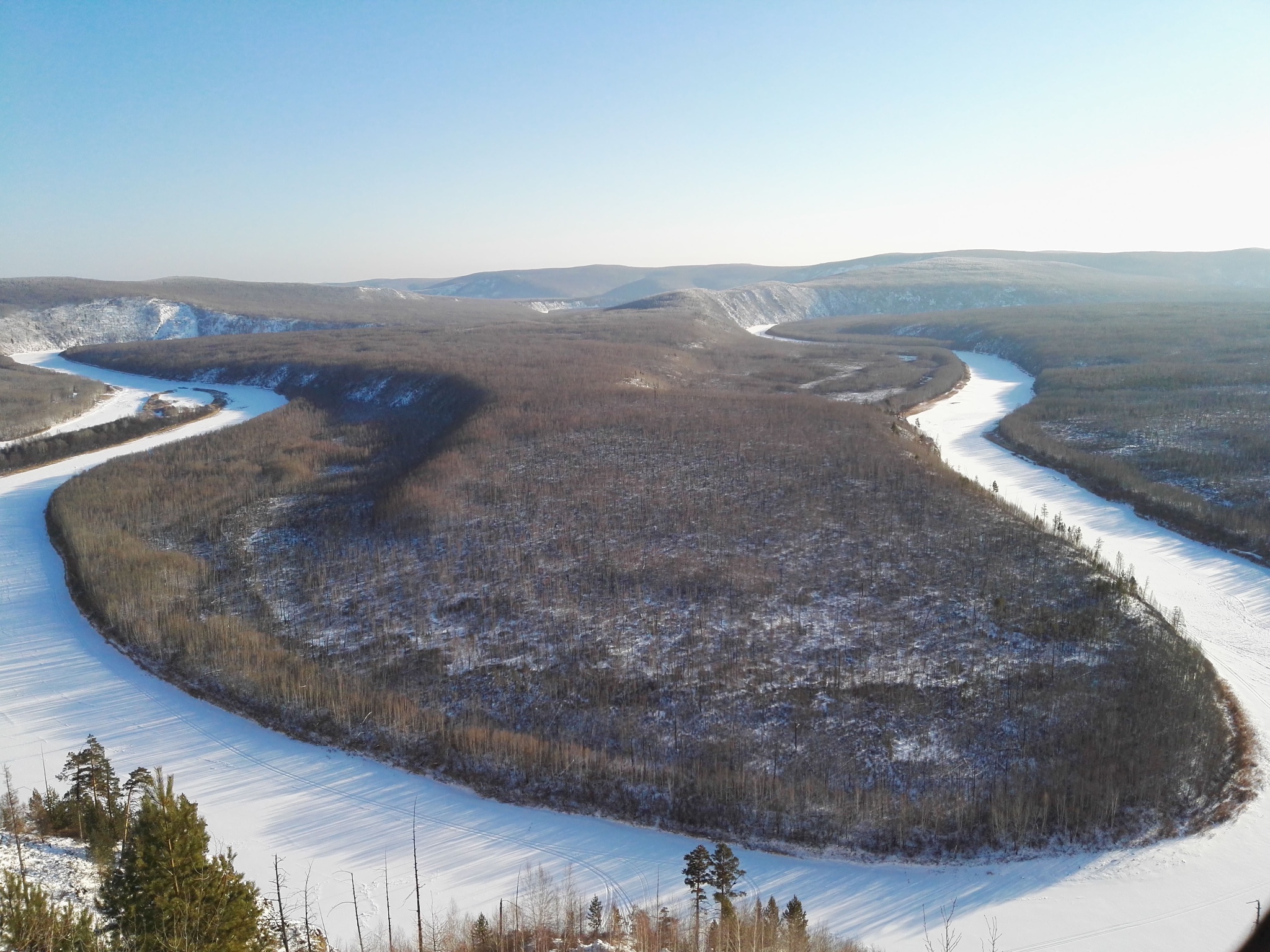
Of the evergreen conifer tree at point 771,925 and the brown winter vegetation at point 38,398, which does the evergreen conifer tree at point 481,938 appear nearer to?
the evergreen conifer tree at point 771,925

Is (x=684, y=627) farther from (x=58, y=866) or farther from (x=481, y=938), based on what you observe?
(x=58, y=866)

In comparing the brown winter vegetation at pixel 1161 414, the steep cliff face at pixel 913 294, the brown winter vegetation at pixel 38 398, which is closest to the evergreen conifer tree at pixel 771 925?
the brown winter vegetation at pixel 1161 414

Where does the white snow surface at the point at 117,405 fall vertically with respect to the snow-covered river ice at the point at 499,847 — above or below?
above

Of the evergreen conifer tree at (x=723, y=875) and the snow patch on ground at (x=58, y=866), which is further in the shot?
the evergreen conifer tree at (x=723, y=875)

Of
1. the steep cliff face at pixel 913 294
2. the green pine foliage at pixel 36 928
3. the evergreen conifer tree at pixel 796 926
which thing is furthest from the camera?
the steep cliff face at pixel 913 294

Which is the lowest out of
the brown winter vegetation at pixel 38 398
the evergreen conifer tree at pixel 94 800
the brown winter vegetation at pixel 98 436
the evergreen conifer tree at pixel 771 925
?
the evergreen conifer tree at pixel 771 925

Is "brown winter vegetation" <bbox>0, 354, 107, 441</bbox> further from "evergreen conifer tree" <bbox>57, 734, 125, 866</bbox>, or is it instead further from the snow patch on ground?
the snow patch on ground

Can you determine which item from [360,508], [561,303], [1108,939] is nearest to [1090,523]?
[1108,939]

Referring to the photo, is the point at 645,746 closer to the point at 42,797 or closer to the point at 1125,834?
the point at 1125,834
